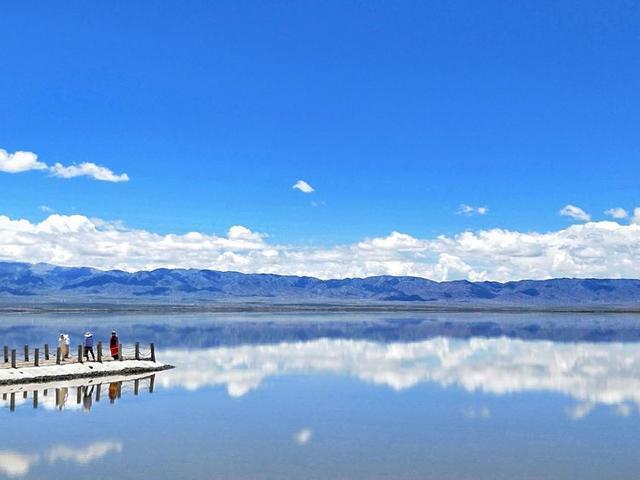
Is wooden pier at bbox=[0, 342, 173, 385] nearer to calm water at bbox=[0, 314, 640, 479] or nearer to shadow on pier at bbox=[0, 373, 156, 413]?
shadow on pier at bbox=[0, 373, 156, 413]

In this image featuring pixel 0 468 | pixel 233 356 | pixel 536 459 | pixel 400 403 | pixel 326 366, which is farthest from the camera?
pixel 233 356

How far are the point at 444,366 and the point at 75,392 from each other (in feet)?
79.9

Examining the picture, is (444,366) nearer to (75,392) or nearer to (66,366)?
(66,366)

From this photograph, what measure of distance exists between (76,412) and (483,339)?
52936 mm

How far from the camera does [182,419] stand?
2955cm

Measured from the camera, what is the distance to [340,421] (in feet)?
96.7

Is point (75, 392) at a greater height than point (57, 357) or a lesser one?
lesser

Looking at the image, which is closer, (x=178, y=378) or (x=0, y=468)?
(x=0, y=468)

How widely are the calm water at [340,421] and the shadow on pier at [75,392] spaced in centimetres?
14

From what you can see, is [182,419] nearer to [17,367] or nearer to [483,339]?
[17,367]

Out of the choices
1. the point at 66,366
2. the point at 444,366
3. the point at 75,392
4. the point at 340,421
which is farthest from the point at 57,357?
the point at 444,366

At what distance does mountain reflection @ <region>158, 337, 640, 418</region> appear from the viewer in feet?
129

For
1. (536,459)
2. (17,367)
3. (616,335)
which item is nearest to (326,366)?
(17,367)

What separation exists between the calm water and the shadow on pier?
0.14m
